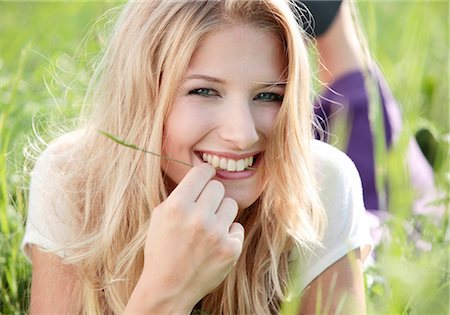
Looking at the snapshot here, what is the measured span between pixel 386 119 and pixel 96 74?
1447 millimetres

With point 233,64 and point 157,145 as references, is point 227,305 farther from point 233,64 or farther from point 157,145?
point 233,64

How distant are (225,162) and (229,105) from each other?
133 mm

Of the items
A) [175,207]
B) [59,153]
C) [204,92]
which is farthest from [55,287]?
[204,92]

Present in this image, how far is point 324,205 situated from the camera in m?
2.53

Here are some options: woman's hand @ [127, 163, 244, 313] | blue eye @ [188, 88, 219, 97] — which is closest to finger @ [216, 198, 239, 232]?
woman's hand @ [127, 163, 244, 313]

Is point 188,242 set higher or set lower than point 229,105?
lower

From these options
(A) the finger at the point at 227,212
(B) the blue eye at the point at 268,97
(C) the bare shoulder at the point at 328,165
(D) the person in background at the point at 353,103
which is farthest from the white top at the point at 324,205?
(D) the person in background at the point at 353,103

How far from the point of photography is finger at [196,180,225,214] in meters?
2.08

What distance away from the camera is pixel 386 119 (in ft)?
11.6

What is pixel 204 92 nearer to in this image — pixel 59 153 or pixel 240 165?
pixel 240 165

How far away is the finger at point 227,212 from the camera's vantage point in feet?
6.83

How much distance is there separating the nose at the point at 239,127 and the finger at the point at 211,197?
10 centimetres

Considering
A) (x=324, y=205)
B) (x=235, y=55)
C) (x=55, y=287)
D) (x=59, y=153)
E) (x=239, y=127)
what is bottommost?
(x=55, y=287)

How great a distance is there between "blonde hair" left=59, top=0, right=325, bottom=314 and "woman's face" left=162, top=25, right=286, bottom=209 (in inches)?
1.0
